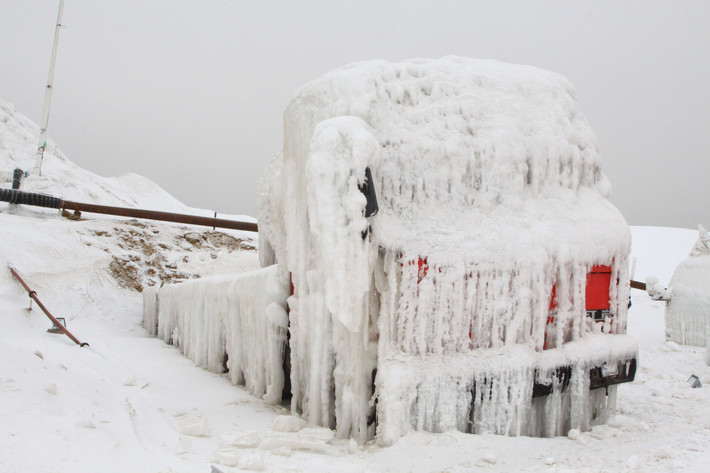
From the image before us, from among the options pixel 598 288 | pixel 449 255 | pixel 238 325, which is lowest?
pixel 238 325

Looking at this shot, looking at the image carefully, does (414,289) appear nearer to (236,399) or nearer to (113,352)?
(236,399)

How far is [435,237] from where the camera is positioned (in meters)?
3.12

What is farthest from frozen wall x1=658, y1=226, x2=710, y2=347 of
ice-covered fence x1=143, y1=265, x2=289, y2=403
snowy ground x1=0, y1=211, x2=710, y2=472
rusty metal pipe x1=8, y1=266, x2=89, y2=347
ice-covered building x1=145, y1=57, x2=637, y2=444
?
rusty metal pipe x1=8, y1=266, x2=89, y2=347

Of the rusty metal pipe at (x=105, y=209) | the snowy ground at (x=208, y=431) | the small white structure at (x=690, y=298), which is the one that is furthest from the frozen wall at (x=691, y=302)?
the rusty metal pipe at (x=105, y=209)

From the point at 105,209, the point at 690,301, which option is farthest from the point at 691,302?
the point at 105,209

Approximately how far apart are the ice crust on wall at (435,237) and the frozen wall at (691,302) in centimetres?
556

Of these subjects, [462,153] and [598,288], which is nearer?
[462,153]

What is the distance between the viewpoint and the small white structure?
8109 mm

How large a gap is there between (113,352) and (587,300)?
4698mm

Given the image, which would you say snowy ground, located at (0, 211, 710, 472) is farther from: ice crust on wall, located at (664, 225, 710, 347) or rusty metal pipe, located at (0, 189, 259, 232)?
rusty metal pipe, located at (0, 189, 259, 232)

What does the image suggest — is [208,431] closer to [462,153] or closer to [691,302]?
[462,153]

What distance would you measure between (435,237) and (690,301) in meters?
7.02

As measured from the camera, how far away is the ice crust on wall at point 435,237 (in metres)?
2.96

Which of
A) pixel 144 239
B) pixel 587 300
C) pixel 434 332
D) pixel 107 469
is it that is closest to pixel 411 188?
pixel 434 332
